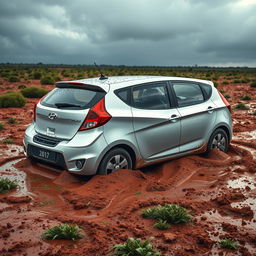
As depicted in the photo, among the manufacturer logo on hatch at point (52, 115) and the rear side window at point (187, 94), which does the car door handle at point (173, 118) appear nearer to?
the rear side window at point (187, 94)

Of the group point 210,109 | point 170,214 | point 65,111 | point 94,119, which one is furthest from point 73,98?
point 210,109

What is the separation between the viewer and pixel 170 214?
454 centimetres

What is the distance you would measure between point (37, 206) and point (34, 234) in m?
0.89

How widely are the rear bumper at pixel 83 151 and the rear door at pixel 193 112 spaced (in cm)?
181

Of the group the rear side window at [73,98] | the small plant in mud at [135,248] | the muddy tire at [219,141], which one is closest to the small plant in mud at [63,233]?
the small plant in mud at [135,248]

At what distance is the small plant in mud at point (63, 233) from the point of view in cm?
403

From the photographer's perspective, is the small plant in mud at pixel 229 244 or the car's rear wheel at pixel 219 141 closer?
the small plant in mud at pixel 229 244

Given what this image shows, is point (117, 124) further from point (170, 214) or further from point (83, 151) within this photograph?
point (170, 214)

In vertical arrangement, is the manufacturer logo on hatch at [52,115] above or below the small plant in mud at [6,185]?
above

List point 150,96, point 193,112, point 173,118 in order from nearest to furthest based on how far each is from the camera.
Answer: point 150,96 < point 173,118 < point 193,112

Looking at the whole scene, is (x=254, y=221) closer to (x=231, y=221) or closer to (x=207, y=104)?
(x=231, y=221)

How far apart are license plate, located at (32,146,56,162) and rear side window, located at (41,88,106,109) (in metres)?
0.70

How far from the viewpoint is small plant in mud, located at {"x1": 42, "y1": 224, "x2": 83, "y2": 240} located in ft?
13.2

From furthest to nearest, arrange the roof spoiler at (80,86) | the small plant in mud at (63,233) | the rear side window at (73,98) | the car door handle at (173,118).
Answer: the car door handle at (173,118)
the roof spoiler at (80,86)
the rear side window at (73,98)
the small plant in mud at (63,233)
